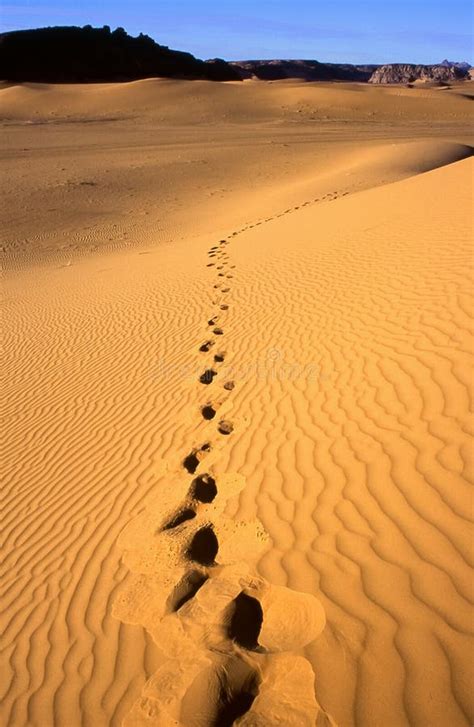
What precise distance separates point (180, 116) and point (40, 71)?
105 ft

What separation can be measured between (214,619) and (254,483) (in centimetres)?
127

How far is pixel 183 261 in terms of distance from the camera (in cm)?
1308

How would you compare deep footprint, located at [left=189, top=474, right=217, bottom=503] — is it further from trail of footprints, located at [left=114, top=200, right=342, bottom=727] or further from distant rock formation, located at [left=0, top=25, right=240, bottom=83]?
distant rock formation, located at [left=0, top=25, right=240, bottom=83]

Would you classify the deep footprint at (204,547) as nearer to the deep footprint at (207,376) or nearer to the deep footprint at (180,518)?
the deep footprint at (180,518)

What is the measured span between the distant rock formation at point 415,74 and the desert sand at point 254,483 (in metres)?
122

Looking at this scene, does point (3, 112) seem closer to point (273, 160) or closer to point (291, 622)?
point (273, 160)

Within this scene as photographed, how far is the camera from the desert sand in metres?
2.78

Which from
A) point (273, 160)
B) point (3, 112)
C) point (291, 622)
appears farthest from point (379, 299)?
point (3, 112)

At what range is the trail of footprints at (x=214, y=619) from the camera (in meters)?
2.68

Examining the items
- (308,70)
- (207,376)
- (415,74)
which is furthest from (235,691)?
(415,74)

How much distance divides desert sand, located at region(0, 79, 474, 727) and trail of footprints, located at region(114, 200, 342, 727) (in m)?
0.01

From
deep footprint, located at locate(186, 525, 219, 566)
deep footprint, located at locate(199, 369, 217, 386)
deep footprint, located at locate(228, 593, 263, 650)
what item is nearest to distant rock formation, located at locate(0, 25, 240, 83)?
deep footprint, located at locate(199, 369, 217, 386)

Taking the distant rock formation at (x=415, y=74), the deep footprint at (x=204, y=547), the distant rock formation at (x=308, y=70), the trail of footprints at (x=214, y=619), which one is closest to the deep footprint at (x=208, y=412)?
the trail of footprints at (x=214, y=619)

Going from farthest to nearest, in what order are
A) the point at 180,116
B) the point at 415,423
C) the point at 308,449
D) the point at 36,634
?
the point at 180,116 → the point at 308,449 → the point at 415,423 → the point at 36,634
